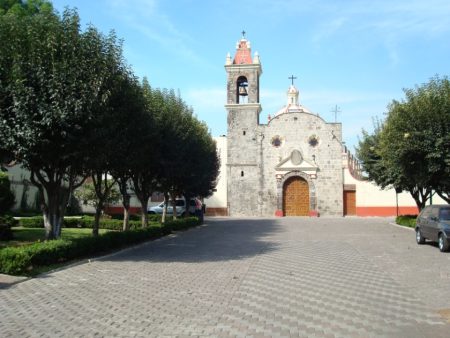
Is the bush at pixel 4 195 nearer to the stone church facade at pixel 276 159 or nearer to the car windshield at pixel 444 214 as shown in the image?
the car windshield at pixel 444 214

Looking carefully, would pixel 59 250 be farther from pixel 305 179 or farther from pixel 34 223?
pixel 305 179

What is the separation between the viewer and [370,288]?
379 inches

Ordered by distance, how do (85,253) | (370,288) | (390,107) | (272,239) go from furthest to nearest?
1. (390,107)
2. (272,239)
3. (85,253)
4. (370,288)

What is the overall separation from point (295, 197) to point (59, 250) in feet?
108

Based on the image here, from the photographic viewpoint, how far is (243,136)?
4481 cm

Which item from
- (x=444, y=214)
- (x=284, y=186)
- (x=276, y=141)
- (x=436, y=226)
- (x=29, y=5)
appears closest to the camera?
(x=436, y=226)

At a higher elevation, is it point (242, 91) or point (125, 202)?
point (242, 91)

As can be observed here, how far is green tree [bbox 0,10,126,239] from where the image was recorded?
12.5m

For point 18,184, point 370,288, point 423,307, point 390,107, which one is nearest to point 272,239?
point 390,107

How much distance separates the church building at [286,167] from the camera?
43.0m

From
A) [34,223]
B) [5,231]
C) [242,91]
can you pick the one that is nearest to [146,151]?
[5,231]

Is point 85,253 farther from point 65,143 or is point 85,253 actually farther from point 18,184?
point 18,184

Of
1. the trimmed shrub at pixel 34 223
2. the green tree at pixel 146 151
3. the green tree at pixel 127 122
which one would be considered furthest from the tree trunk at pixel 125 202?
the trimmed shrub at pixel 34 223

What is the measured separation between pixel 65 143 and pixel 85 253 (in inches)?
127
